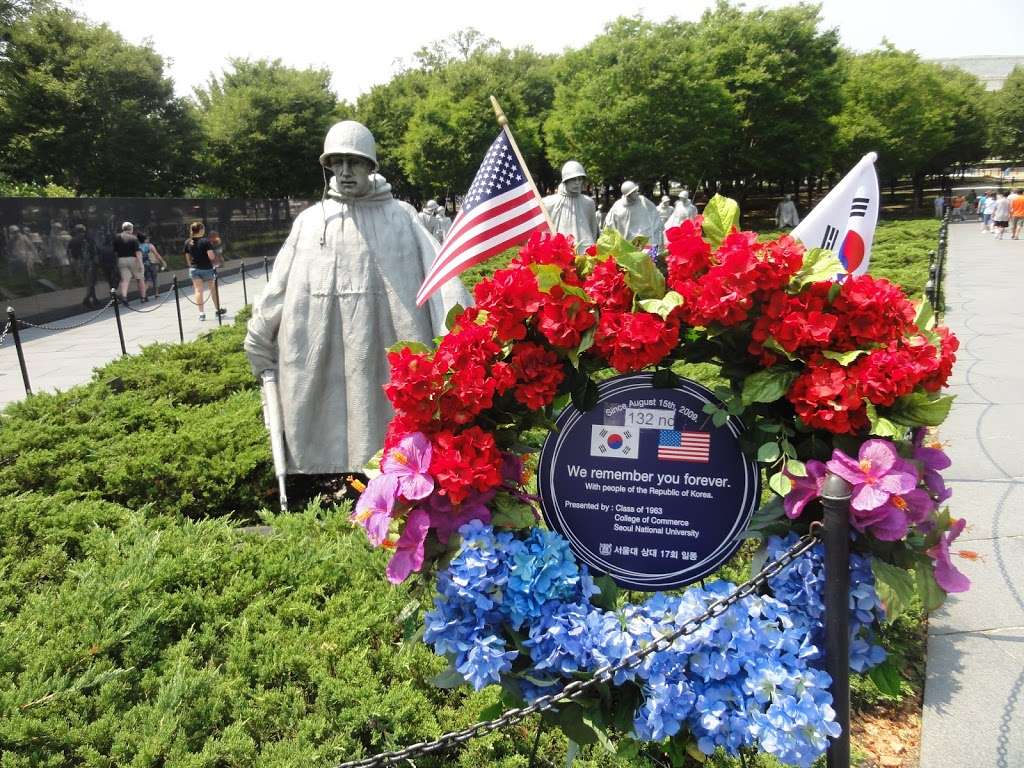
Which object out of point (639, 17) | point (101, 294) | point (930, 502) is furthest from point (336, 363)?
point (639, 17)

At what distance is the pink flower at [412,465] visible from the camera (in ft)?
7.19

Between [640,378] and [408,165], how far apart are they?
1535 inches

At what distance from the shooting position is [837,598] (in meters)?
2.07

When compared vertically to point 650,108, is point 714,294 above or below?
below

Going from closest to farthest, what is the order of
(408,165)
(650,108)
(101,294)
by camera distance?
(101,294)
(650,108)
(408,165)

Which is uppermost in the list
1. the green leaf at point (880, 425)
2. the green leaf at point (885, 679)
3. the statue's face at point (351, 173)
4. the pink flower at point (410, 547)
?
the statue's face at point (351, 173)

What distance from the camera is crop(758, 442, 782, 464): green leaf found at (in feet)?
7.17

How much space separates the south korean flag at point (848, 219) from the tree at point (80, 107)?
3042 centimetres

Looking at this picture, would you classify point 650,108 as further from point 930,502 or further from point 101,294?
point 930,502

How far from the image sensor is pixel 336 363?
447 cm

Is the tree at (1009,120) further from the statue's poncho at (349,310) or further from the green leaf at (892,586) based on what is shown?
the green leaf at (892,586)

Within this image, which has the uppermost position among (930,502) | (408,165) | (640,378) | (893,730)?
(408,165)

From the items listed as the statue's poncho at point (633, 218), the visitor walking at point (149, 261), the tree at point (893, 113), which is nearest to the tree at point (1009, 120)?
the tree at point (893, 113)

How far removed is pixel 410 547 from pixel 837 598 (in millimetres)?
1177
